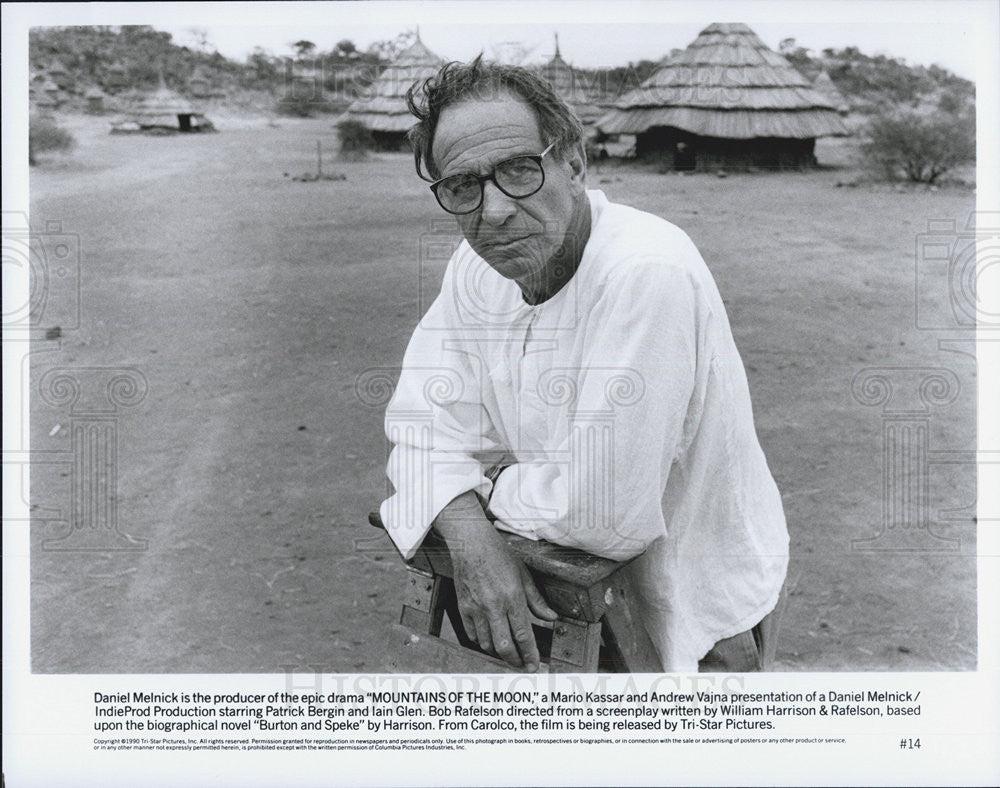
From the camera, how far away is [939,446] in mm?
2637

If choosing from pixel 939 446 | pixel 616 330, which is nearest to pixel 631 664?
pixel 616 330

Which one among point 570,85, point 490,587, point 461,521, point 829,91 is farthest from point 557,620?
point 829,91

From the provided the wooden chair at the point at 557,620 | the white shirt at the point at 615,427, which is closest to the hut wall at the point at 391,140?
the white shirt at the point at 615,427

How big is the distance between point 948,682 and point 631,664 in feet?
3.40

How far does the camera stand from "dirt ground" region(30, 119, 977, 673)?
268 cm

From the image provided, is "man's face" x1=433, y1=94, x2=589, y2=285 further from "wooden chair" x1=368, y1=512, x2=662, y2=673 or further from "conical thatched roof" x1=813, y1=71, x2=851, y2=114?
"conical thatched roof" x1=813, y1=71, x2=851, y2=114

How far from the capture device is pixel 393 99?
282 cm

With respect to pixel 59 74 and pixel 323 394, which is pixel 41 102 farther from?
pixel 323 394

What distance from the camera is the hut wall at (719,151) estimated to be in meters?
2.89

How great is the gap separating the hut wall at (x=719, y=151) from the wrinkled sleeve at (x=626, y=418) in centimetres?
115

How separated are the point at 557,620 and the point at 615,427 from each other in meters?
0.40

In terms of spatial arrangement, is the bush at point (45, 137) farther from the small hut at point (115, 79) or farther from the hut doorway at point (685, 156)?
the hut doorway at point (685, 156)

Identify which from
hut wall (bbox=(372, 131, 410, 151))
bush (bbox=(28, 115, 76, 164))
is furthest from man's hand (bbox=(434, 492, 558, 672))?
bush (bbox=(28, 115, 76, 164))

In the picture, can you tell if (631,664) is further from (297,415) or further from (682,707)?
(297,415)
